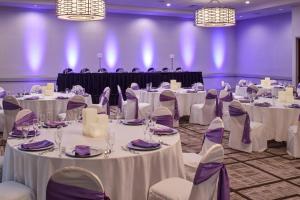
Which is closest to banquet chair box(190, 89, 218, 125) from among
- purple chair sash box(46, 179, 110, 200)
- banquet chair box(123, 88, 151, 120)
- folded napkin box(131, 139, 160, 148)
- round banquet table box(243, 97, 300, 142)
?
banquet chair box(123, 88, 151, 120)

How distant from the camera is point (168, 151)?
3.36 metres

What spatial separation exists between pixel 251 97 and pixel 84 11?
11.6 feet

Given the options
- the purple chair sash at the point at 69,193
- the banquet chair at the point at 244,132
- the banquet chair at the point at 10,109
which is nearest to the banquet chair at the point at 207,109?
the banquet chair at the point at 244,132

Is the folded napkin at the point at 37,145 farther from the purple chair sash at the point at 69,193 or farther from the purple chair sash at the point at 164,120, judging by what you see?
the purple chair sash at the point at 164,120

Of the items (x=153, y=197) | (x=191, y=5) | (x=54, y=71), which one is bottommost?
(x=153, y=197)

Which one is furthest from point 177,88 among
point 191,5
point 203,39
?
point 203,39

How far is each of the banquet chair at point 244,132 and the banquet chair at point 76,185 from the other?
13.6 ft

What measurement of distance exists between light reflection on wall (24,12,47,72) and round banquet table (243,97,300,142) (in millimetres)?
8889

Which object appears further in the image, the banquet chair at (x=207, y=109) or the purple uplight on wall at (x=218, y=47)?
the purple uplight on wall at (x=218, y=47)

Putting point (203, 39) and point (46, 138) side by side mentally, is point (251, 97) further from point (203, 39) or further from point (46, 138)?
point (203, 39)

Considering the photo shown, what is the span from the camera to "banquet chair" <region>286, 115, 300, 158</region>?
5.84 metres

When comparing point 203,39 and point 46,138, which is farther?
point 203,39

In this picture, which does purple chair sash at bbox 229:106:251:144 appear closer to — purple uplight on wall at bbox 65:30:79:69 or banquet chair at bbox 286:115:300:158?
banquet chair at bbox 286:115:300:158

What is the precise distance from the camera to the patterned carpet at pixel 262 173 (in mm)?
4418
